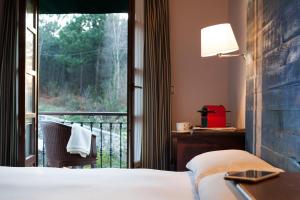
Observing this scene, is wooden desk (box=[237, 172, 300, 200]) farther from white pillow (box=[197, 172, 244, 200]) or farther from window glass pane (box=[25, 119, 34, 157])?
window glass pane (box=[25, 119, 34, 157])

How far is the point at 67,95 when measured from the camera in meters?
5.38

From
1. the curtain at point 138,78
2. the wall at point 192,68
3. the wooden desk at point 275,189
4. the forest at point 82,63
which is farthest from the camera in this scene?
the forest at point 82,63

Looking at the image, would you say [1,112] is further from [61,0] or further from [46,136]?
[61,0]

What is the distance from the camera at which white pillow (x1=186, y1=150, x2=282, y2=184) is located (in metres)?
1.76

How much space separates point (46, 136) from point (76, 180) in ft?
9.20

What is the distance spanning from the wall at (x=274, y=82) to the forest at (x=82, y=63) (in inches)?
113

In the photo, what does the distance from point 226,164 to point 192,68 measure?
6.96 feet

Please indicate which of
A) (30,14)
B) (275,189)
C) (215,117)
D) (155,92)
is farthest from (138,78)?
(275,189)

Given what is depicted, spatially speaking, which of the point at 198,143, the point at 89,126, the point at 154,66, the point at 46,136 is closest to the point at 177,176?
the point at 198,143

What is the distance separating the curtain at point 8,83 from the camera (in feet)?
11.6

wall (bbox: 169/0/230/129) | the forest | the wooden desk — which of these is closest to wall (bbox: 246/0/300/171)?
the wooden desk

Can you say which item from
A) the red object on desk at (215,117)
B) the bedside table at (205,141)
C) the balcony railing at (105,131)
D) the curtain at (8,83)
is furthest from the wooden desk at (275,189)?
the balcony railing at (105,131)

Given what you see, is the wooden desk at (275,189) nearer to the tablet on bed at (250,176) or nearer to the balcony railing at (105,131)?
the tablet on bed at (250,176)

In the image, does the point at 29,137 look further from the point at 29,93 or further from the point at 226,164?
the point at 226,164
